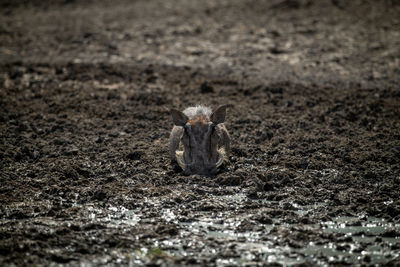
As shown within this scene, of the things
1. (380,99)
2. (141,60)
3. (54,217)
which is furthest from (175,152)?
(141,60)

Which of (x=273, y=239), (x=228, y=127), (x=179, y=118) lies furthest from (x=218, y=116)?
(x=273, y=239)

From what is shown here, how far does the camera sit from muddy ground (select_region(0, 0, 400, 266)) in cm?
773

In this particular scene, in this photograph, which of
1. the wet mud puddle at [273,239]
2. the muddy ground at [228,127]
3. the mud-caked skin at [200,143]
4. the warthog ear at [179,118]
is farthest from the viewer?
the warthog ear at [179,118]

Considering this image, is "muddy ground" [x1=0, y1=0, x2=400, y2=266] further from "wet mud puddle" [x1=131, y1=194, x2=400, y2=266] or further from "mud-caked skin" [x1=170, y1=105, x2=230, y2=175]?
"mud-caked skin" [x1=170, y1=105, x2=230, y2=175]

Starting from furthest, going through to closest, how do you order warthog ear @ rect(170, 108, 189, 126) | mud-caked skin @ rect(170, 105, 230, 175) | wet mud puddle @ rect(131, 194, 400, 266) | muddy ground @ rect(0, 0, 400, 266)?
1. warthog ear @ rect(170, 108, 189, 126)
2. mud-caked skin @ rect(170, 105, 230, 175)
3. muddy ground @ rect(0, 0, 400, 266)
4. wet mud puddle @ rect(131, 194, 400, 266)

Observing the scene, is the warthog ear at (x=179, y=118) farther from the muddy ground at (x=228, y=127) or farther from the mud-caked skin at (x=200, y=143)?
the muddy ground at (x=228, y=127)

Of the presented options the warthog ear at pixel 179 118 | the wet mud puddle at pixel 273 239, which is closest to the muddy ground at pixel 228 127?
the wet mud puddle at pixel 273 239

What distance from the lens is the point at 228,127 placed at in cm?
1230

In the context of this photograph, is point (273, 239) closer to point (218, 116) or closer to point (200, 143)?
point (200, 143)

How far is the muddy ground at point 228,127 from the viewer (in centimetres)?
773

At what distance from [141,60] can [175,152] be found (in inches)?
276

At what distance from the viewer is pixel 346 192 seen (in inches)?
366

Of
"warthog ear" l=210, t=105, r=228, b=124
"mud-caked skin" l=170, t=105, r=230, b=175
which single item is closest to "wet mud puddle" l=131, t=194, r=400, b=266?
"mud-caked skin" l=170, t=105, r=230, b=175

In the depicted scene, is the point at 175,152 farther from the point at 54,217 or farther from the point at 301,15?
the point at 301,15
